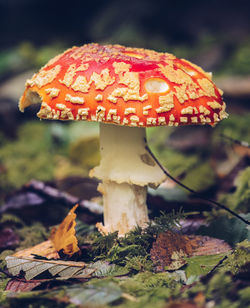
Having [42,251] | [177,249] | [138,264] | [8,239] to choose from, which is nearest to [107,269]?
[138,264]

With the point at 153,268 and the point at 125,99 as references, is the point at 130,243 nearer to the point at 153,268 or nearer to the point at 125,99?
the point at 153,268

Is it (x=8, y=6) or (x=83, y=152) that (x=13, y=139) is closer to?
(x=83, y=152)

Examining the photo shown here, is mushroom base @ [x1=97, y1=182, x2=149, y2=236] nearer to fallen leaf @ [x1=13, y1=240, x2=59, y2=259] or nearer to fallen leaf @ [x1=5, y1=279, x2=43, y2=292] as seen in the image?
fallen leaf @ [x1=13, y1=240, x2=59, y2=259]

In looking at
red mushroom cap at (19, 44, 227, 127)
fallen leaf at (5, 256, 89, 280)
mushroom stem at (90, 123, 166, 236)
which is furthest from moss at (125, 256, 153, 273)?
red mushroom cap at (19, 44, 227, 127)

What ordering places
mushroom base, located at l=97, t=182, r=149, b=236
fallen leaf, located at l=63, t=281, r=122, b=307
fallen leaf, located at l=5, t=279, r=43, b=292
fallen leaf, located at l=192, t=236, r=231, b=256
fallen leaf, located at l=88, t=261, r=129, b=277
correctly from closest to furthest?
fallen leaf, located at l=63, t=281, r=122, b=307
fallen leaf, located at l=5, t=279, r=43, b=292
fallen leaf, located at l=88, t=261, r=129, b=277
fallen leaf, located at l=192, t=236, r=231, b=256
mushroom base, located at l=97, t=182, r=149, b=236

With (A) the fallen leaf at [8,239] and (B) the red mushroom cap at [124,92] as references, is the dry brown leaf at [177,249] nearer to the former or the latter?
(B) the red mushroom cap at [124,92]

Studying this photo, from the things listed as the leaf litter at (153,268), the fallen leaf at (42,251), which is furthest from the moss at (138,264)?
the fallen leaf at (42,251)
